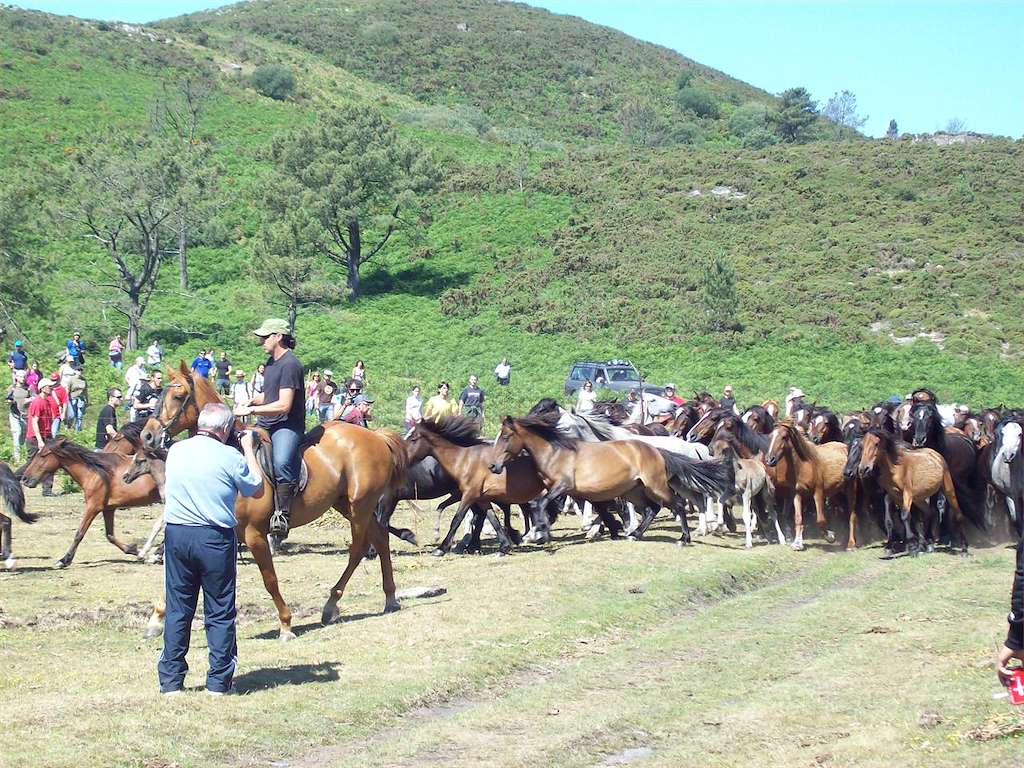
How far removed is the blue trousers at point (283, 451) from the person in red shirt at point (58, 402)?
14.8m

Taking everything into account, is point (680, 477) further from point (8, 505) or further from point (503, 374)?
point (503, 374)

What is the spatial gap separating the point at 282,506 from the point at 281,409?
1.09 meters

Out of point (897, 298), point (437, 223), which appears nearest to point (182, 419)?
point (897, 298)

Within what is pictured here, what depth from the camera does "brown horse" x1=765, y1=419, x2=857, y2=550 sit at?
17.6 meters

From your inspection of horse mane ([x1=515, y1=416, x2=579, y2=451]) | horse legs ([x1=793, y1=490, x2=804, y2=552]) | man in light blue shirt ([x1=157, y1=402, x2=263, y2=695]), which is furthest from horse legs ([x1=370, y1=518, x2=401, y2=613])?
horse legs ([x1=793, y1=490, x2=804, y2=552])

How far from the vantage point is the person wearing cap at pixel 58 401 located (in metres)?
24.4

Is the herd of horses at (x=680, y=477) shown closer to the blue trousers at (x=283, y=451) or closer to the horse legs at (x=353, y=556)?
the horse legs at (x=353, y=556)

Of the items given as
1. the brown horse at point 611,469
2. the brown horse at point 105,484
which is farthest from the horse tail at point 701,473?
the brown horse at point 105,484

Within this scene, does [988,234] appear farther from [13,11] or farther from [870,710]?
[13,11]

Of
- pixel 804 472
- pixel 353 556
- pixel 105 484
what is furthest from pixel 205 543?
pixel 804 472

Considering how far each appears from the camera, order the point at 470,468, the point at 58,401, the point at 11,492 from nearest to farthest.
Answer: the point at 11,492, the point at 470,468, the point at 58,401

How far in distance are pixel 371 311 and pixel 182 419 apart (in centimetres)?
4385

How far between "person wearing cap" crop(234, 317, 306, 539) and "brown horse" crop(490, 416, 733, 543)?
18.9 ft

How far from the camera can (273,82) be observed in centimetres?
8750
